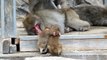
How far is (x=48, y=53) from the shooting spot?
2152 millimetres

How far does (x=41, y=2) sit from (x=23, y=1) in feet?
7.81

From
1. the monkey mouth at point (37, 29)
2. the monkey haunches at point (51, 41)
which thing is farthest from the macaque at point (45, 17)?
the monkey haunches at point (51, 41)

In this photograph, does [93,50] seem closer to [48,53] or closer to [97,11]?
[48,53]

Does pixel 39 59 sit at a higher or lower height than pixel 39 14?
lower

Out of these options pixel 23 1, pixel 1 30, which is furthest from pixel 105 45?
pixel 23 1

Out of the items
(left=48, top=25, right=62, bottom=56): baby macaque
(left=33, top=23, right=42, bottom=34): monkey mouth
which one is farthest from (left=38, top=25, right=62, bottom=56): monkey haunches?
(left=33, top=23, right=42, bottom=34): monkey mouth

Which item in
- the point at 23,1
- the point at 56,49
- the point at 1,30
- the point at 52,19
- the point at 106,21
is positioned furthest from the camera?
the point at 23,1

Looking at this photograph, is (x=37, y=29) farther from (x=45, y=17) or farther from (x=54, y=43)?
(x=54, y=43)

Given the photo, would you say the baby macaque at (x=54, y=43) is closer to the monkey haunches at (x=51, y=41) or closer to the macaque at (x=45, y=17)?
the monkey haunches at (x=51, y=41)

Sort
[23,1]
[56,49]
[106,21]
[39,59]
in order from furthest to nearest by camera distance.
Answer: [23,1], [106,21], [56,49], [39,59]

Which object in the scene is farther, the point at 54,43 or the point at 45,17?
the point at 45,17

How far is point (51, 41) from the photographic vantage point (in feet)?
6.93

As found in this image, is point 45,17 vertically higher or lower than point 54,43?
higher

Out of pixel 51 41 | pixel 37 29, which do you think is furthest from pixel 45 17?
pixel 51 41
